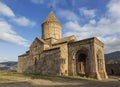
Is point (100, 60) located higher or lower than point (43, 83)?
higher

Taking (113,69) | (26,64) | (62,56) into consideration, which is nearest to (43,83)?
(62,56)

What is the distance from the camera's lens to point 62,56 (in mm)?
31391

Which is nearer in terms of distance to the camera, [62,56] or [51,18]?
[62,56]

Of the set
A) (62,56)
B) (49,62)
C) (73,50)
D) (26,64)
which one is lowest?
(26,64)

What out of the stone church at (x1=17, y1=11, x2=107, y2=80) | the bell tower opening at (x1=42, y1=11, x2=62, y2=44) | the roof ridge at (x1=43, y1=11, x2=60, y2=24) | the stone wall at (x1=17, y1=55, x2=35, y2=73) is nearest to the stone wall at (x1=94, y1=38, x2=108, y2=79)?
the stone church at (x1=17, y1=11, x2=107, y2=80)

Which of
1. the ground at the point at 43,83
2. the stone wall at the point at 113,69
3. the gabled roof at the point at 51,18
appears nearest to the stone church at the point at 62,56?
the gabled roof at the point at 51,18

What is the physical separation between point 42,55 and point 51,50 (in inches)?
129

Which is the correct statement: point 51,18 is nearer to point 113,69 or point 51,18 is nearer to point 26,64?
point 26,64

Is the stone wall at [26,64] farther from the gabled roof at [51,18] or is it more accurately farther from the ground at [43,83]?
the ground at [43,83]

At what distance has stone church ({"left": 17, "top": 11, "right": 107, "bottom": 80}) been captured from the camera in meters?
29.1

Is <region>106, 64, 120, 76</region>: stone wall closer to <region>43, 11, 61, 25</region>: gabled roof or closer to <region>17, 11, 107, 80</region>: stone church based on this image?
<region>17, 11, 107, 80</region>: stone church

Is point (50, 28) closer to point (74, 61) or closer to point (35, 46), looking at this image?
point (35, 46)

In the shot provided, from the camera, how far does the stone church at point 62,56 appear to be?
95.6ft

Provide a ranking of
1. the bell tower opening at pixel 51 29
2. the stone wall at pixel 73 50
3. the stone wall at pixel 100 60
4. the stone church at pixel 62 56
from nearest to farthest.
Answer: the stone church at pixel 62 56 → the stone wall at pixel 73 50 → the stone wall at pixel 100 60 → the bell tower opening at pixel 51 29
